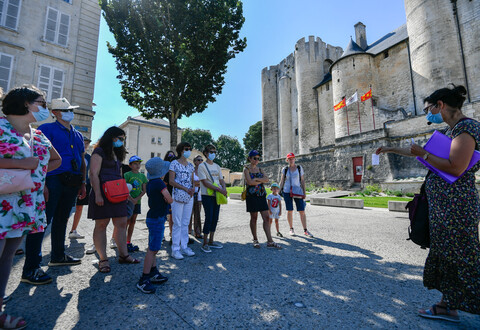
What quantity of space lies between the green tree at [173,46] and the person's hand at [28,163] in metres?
7.35

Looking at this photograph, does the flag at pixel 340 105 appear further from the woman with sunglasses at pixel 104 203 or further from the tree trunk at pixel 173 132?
the woman with sunglasses at pixel 104 203

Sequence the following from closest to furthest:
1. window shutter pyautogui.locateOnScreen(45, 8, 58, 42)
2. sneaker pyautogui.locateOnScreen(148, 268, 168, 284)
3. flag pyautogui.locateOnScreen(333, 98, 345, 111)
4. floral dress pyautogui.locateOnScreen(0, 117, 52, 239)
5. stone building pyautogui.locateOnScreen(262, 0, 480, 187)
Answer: floral dress pyautogui.locateOnScreen(0, 117, 52, 239), sneaker pyautogui.locateOnScreen(148, 268, 168, 284), window shutter pyautogui.locateOnScreen(45, 8, 58, 42), stone building pyautogui.locateOnScreen(262, 0, 480, 187), flag pyautogui.locateOnScreen(333, 98, 345, 111)

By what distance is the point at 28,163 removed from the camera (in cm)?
183

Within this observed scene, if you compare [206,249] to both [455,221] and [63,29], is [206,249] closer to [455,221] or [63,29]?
[455,221]

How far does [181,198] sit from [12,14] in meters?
15.2

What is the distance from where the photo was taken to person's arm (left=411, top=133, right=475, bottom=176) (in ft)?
5.81

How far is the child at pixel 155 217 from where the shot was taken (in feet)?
8.20

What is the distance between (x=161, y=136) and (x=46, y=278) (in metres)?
35.8

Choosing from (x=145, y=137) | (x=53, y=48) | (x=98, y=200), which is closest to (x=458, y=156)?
(x=98, y=200)

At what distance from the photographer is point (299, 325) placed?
5.92 feet

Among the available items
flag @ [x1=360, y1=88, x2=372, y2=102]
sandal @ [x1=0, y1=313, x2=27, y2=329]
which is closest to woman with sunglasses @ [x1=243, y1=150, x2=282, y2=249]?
sandal @ [x1=0, y1=313, x2=27, y2=329]

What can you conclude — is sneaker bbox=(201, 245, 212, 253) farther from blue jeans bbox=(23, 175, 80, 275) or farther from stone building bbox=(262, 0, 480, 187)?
stone building bbox=(262, 0, 480, 187)

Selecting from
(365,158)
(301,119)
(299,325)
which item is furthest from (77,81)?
(301,119)

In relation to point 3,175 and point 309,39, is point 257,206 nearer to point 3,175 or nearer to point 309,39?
point 3,175
